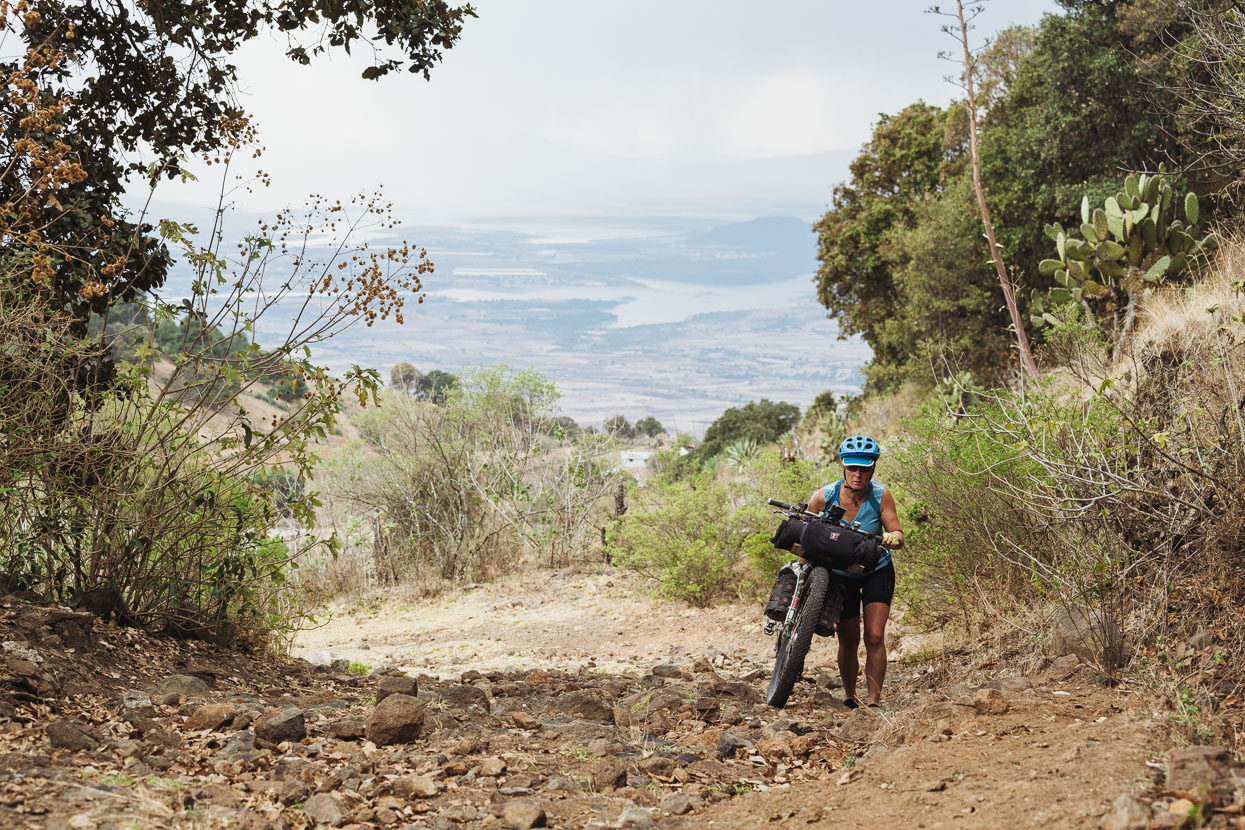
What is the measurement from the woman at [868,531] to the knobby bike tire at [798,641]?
0.17m

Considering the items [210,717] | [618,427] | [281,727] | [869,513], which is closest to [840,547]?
[869,513]

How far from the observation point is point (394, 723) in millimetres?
5051

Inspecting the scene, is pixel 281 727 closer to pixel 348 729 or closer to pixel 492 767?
pixel 348 729

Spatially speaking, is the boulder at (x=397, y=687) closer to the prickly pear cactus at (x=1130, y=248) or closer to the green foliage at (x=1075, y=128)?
the prickly pear cactus at (x=1130, y=248)

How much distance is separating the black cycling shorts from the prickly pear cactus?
24.8ft

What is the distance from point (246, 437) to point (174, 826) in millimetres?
3547

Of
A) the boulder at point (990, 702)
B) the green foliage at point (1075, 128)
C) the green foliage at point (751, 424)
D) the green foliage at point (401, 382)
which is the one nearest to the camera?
the boulder at point (990, 702)

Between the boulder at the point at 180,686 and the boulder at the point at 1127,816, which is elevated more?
the boulder at the point at 1127,816

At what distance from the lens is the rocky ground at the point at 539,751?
375cm

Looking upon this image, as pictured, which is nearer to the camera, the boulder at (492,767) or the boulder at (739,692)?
the boulder at (492,767)

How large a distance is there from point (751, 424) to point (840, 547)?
1294 inches

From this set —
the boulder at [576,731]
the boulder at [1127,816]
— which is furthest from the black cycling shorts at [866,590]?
the boulder at [1127,816]

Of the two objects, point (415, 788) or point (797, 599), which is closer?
point (415, 788)

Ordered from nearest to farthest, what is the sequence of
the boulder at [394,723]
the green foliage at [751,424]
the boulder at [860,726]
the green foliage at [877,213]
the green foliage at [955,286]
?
the boulder at [394,723], the boulder at [860,726], the green foliage at [955,286], the green foliage at [877,213], the green foliage at [751,424]
